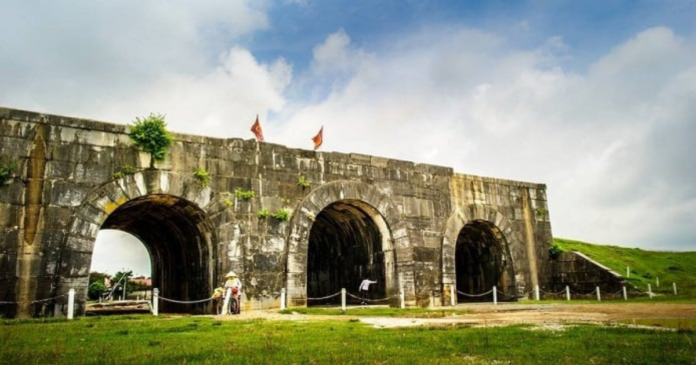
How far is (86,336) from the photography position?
830 cm

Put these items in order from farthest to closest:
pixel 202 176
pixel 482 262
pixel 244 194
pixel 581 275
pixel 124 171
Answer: pixel 482 262
pixel 581 275
pixel 244 194
pixel 202 176
pixel 124 171

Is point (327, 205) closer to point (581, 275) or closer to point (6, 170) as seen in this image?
point (6, 170)

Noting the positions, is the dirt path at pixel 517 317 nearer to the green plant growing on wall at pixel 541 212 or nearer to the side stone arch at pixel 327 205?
the side stone arch at pixel 327 205

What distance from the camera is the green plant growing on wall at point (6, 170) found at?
488 inches

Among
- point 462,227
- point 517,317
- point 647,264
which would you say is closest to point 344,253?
point 462,227

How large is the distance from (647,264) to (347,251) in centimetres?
1535

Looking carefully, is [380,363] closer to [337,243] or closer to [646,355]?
[646,355]

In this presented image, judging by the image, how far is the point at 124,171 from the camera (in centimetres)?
1389

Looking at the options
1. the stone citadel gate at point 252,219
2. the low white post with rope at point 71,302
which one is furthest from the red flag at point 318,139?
the low white post with rope at point 71,302

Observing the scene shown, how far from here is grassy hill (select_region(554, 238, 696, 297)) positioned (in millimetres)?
22203

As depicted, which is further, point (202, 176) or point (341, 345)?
point (202, 176)

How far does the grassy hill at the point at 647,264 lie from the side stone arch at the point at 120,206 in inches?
630

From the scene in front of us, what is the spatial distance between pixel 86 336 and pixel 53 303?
486 centimetres

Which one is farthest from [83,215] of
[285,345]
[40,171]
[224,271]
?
[285,345]
